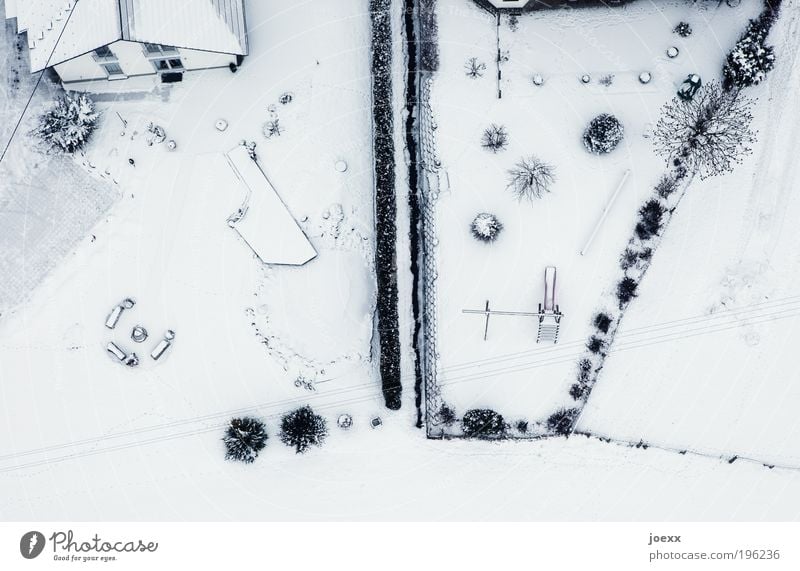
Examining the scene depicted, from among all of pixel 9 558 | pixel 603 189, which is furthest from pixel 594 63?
pixel 9 558

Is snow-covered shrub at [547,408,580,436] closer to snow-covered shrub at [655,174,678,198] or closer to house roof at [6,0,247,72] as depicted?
snow-covered shrub at [655,174,678,198]

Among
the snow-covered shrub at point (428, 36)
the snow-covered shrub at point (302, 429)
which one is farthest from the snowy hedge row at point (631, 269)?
the snow-covered shrub at point (428, 36)

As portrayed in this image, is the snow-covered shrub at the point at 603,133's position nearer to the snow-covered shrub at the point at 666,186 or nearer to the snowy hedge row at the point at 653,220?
the snowy hedge row at the point at 653,220

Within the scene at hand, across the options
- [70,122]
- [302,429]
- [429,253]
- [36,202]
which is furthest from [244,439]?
[70,122]

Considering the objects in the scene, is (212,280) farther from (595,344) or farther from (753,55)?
(753,55)

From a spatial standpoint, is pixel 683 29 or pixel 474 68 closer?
pixel 683 29

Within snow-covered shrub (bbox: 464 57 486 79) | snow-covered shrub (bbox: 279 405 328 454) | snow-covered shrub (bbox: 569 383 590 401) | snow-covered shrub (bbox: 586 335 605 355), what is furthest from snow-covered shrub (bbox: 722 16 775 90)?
snow-covered shrub (bbox: 279 405 328 454)
